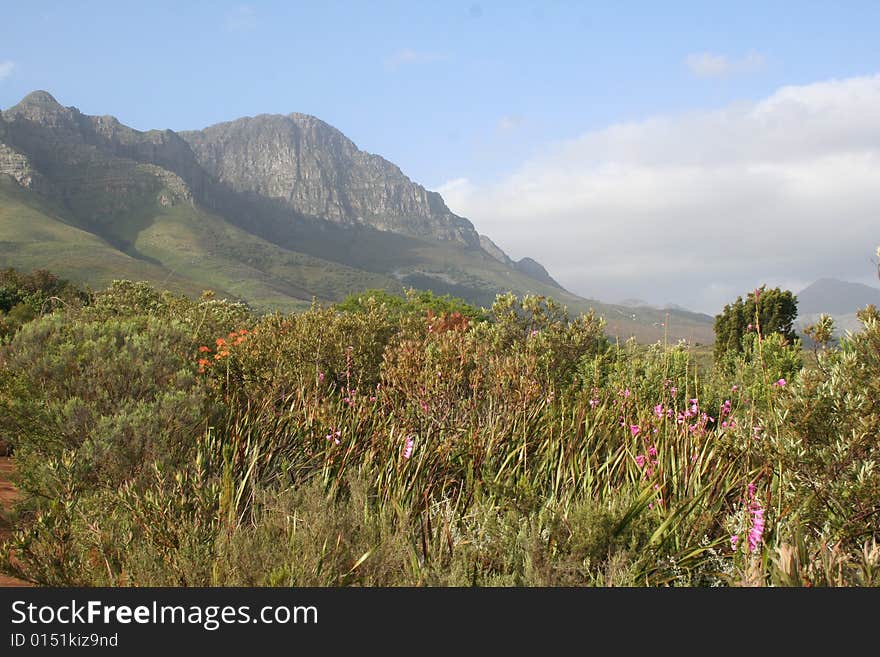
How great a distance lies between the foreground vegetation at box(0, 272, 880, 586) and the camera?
3.80 m

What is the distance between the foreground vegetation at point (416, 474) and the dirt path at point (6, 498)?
0.16m

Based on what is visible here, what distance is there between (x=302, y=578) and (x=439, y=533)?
3.94ft

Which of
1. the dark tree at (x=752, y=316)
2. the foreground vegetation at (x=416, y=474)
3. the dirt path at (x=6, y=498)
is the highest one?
the dark tree at (x=752, y=316)

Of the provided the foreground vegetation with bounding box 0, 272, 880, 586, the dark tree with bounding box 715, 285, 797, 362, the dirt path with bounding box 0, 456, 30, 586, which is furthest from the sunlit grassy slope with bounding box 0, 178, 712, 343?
the dirt path with bounding box 0, 456, 30, 586

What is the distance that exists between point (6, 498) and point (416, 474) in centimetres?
419

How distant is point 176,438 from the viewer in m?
5.54

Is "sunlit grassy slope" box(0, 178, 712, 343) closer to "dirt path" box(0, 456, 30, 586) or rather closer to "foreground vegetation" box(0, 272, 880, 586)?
"foreground vegetation" box(0, 272, 880, 586)

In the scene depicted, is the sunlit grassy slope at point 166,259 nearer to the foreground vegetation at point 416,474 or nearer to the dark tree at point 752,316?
the dark tree at point 752,316

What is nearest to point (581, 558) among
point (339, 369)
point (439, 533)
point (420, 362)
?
point (439, 533)

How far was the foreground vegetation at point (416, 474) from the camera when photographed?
3.80m

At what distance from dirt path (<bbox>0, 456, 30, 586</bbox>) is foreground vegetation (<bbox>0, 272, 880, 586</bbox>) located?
16 cm

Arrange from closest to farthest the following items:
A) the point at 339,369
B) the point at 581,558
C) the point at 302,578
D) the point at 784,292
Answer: the point at 302,578 < the point at 581,558 < the point at 339,369 < the point at 784,292

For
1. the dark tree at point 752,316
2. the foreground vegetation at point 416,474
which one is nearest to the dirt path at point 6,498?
the foreground vegetation at point 416,474

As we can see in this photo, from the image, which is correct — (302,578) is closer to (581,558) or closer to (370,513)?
(370,513)
